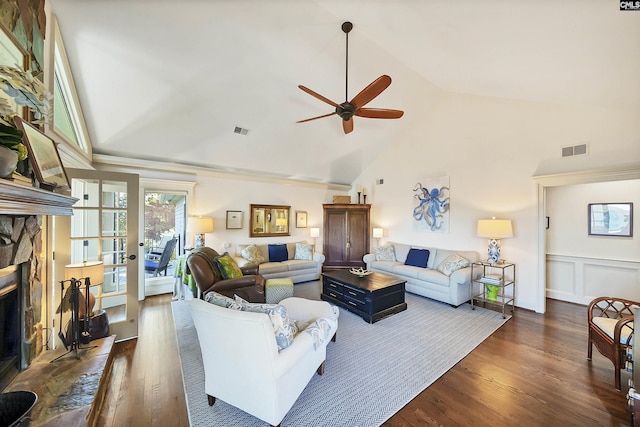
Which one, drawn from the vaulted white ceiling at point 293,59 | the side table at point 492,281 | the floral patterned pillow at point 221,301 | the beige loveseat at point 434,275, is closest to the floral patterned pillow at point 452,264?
the beige loveseat at point 434,275

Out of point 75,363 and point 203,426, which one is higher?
point 75,363

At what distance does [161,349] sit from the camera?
9.15 ft

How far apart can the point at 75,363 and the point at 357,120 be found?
5.17 metres

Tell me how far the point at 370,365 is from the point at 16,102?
328 centimetres

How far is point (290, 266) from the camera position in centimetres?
534

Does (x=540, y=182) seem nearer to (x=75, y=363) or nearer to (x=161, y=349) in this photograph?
(x=161, y=349)

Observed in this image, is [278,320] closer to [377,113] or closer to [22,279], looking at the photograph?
[22,279]

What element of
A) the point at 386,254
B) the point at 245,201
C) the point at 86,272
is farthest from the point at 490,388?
the point at 245,201

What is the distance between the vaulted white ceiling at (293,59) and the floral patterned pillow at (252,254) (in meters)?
2.02

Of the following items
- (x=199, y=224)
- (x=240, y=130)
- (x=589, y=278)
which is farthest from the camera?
(x=199, y=224)

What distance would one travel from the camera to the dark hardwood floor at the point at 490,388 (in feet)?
6.09

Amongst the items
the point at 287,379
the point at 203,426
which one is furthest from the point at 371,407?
the point at 203,426

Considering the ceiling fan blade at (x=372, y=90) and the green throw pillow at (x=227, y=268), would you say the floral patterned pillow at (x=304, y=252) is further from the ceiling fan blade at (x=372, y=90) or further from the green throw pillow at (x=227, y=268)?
the ceiling fan blade at (x=372, y=90)

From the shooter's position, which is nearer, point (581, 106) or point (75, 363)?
point (75, 363)
